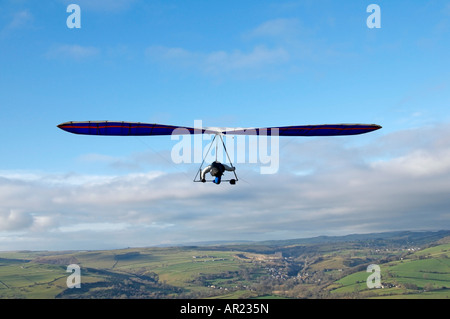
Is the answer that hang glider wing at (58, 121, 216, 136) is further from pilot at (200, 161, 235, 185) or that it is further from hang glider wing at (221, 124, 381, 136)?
hang glider wing at (221, 124, 381, 136)

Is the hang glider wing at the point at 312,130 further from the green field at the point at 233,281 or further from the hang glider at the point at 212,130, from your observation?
the green field at the point at 233,281

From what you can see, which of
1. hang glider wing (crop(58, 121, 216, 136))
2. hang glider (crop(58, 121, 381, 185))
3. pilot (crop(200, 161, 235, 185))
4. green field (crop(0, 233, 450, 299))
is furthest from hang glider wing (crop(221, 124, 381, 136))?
green field (crop(0, 233, 450, 299))

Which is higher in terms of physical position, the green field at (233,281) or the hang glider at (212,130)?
the hang glider at (212,130)

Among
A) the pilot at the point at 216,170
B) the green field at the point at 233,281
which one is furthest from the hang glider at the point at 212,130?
the green field at the point at 233,281

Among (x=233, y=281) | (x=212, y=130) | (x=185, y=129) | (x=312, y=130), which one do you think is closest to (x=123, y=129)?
(x=185, y=129)
